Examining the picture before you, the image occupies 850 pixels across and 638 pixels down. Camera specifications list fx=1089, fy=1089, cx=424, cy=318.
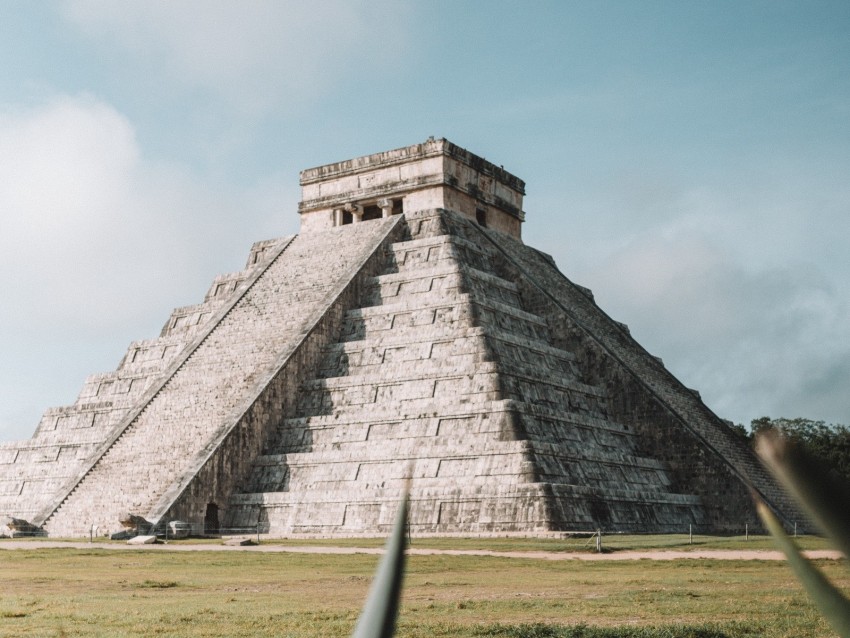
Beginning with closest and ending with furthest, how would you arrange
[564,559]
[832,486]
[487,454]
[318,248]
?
[832,486]
[564,559]
[487,454]
[318,248]

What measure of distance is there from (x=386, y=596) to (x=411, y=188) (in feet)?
98.3

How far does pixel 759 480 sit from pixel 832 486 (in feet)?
84.5

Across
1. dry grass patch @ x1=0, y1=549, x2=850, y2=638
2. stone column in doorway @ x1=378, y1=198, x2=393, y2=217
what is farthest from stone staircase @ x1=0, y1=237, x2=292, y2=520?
dry grass patch @ x1=0, y1=549, x2=850, y2=638

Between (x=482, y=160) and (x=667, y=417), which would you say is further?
(x=482, y=160)

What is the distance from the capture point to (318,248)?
3075 centimetres

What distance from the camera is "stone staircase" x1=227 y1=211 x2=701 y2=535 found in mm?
20281

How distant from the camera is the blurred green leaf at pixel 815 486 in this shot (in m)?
0.85

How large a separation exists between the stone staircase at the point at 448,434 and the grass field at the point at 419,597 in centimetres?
494

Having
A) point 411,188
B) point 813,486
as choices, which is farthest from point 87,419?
point 813,486

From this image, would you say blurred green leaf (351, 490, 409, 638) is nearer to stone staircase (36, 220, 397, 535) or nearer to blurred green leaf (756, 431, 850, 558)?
blurred green leaf (756, 431, 850, 558)

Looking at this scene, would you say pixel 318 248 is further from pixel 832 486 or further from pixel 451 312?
pixel 832 486

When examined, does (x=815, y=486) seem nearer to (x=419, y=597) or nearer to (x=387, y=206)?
(x=419, y=597)

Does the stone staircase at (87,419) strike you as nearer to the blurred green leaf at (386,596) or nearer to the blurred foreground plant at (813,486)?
the blurred green leaf at (386,596)

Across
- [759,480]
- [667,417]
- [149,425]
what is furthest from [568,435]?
[149,425]
